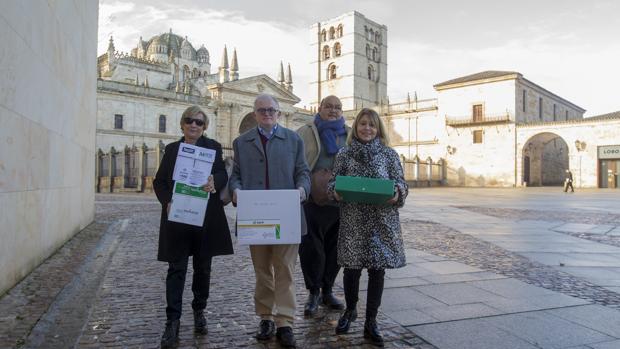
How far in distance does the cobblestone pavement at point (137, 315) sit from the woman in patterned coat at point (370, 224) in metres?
0.28

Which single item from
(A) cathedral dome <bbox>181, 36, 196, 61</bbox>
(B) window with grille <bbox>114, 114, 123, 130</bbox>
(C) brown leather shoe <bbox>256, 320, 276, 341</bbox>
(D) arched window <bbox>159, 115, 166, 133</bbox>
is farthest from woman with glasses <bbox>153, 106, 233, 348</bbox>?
(A) cathedral dome <bbox>181, 36, 196, 61</bbox>

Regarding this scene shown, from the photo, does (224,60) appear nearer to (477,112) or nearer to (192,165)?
(477,112)

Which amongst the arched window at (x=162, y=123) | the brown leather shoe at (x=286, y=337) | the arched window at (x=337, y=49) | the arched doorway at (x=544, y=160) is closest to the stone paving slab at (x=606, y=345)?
the brown leather shoe at (x=286, y=337)

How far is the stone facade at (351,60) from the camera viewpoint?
220ft

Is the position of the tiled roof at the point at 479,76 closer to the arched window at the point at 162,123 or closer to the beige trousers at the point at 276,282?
the arched window at the point at 162,123

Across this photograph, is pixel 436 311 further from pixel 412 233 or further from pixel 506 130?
pixel 506 130

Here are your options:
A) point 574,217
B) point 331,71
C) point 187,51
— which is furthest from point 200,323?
point 187,51

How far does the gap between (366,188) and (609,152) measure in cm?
4089

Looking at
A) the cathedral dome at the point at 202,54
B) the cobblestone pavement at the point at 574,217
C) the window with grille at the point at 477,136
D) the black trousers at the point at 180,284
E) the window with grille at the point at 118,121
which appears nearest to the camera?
the black trousers at the point at 180,284

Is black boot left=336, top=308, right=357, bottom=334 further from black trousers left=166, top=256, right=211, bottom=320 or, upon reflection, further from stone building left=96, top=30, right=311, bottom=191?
stone building left=96, top=30, right=311, bottom=191

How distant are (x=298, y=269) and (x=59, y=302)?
110 inches

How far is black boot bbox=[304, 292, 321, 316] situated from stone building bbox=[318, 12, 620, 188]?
129ft

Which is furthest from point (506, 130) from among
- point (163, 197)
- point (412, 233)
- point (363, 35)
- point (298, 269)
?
point (163, 197)

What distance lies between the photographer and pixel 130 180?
30422 mm
